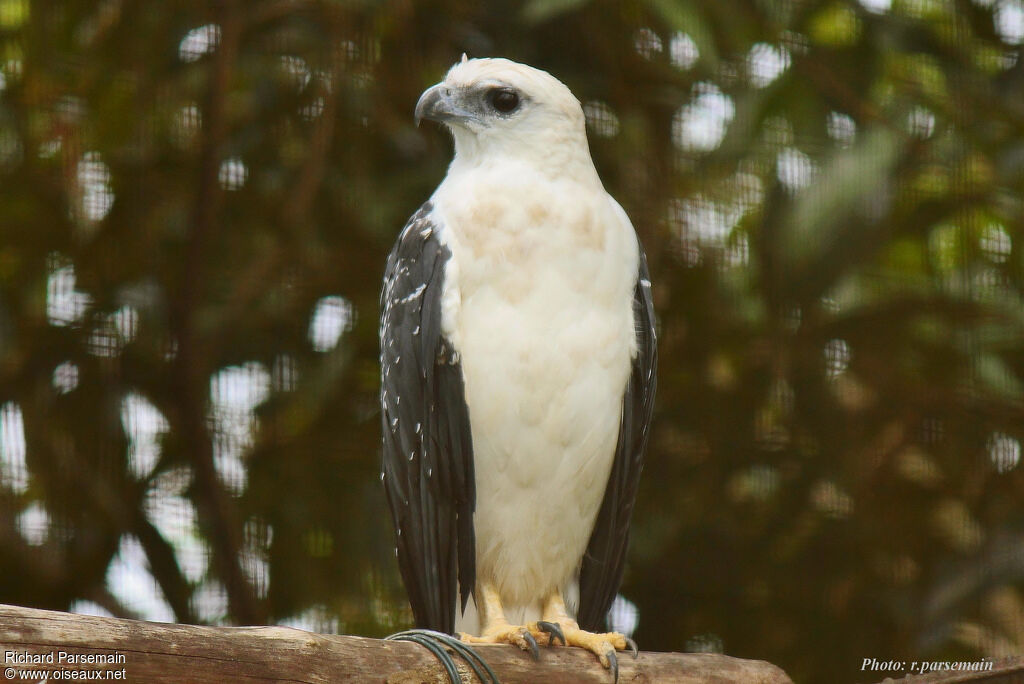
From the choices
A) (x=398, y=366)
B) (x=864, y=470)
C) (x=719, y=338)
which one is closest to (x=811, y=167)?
(x=719, y=338)

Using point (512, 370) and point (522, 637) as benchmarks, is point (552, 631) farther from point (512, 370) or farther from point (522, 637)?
point (512, 370)

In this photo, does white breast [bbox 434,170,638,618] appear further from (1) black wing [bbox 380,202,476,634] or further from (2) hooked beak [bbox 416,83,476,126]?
(2) hooked beak [bbox 416,83,476,126]

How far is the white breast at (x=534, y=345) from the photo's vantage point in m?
3.00

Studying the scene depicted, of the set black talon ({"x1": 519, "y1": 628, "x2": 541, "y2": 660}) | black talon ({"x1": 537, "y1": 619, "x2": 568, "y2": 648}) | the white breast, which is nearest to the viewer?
black talon ({"x1": 519, "y1": 628, "x2": 541, "y2": 660})

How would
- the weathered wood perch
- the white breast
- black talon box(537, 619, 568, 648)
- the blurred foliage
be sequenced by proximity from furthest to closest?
1. the blurred foliage
2. the white breast
3. black talon box(537, 619, 568, 648)
4. the weathered wood perch

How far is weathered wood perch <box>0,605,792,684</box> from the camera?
192 cm

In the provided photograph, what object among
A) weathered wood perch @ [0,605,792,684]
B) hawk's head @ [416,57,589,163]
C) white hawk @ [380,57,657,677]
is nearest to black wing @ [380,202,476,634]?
white hawk @ [380,57,657,677]

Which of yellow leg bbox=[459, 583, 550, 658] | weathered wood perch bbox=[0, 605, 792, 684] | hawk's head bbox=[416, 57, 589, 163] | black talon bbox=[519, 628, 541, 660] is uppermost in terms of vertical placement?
hawk's head bbox=[416, 57, 589, 163]

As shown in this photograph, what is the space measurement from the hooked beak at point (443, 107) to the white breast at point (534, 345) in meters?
0.23

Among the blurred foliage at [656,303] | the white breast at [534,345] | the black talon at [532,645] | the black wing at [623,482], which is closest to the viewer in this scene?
the black talon at [532,645]

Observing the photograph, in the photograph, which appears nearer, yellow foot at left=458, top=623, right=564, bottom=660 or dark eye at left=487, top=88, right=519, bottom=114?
yellow foot at left=458, top=623, right=564, bottom=660

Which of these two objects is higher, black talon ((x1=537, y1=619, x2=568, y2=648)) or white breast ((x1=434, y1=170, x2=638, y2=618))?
white breast ((x1=434, y1=170, x2=638, y2=618))

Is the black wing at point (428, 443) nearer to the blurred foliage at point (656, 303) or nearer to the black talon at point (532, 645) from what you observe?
the black talon at point (532, 645)

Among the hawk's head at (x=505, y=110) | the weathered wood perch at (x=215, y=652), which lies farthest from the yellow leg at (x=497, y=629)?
the hawk's head at (x=505, y=110)
